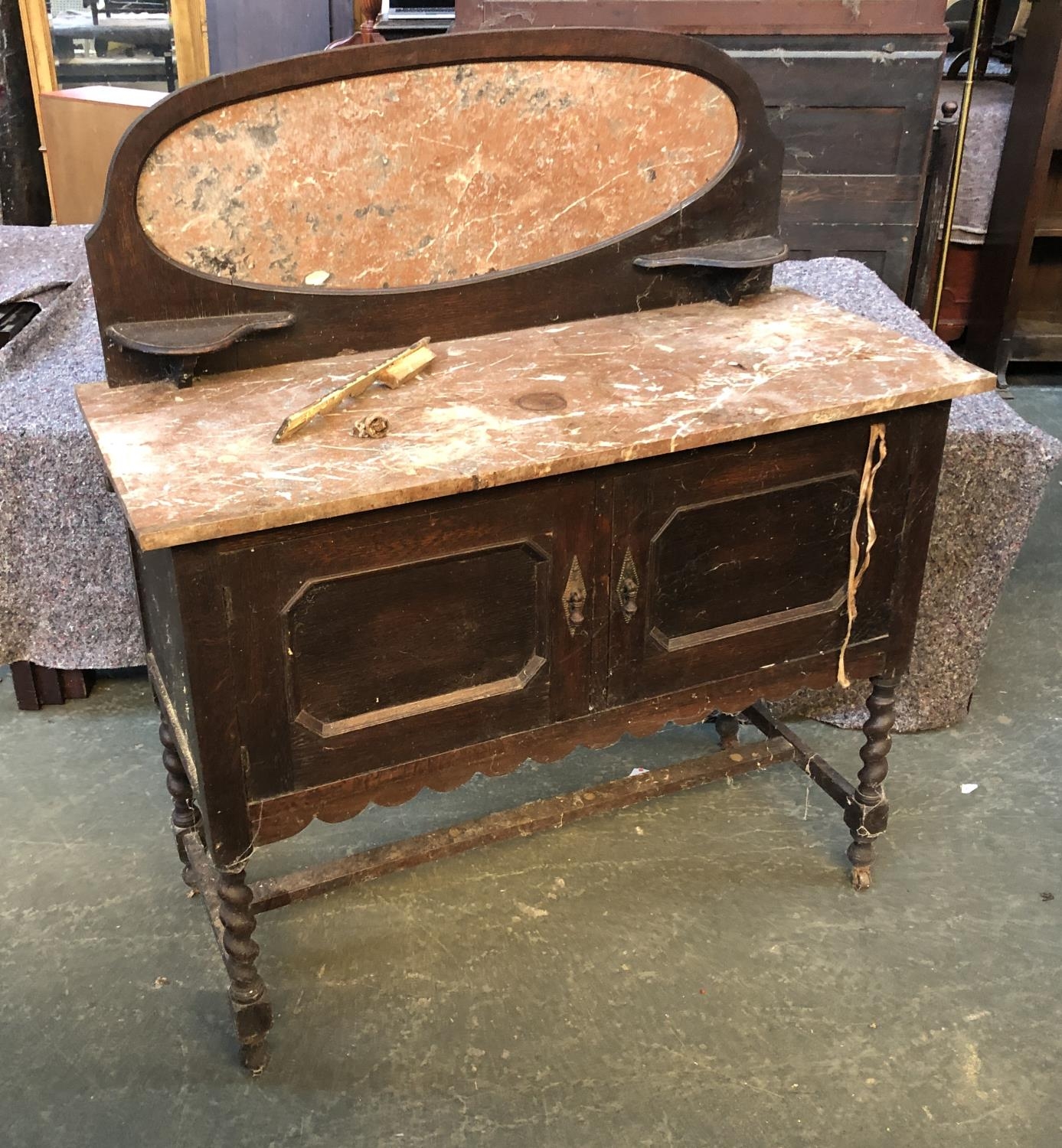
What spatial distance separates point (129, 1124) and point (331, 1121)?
282 millimetres

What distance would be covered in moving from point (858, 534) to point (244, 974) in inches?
43.4

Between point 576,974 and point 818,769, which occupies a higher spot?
point 818,769

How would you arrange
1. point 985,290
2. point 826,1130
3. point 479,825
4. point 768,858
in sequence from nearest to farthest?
point 826,1130 < point 479,825 < point 768,858 < point 985,290

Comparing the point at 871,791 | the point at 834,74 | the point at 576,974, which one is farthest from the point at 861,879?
the point at 834,74

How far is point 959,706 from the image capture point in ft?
8.10

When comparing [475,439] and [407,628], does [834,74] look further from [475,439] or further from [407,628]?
[407,628]

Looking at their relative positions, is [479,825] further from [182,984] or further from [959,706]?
[959,706]

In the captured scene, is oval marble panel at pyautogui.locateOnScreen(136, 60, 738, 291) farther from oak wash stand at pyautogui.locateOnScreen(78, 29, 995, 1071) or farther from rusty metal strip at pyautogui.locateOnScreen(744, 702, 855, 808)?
rusty metal strip at pyautogui.locateOnScreen(744, 702, 855, 808)

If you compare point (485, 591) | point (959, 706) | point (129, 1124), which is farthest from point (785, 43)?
point (129, 1124)

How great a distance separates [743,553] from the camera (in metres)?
1.68

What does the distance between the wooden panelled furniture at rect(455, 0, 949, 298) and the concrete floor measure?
1666 millimetres

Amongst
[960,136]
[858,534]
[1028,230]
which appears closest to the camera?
[858,534]

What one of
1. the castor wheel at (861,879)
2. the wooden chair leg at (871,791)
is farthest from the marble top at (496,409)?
the castor wheel at (861,879)

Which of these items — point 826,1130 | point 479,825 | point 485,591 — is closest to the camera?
point 485,591
